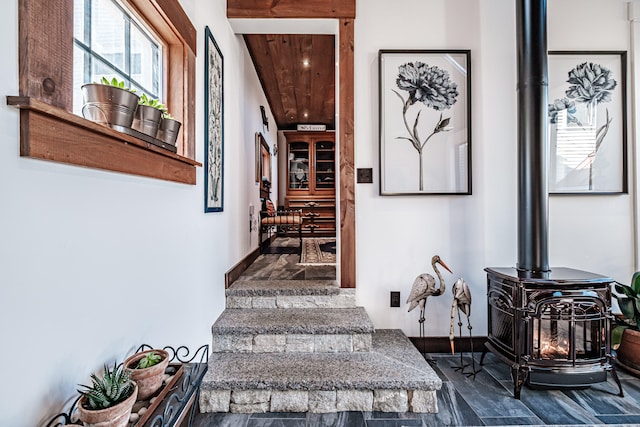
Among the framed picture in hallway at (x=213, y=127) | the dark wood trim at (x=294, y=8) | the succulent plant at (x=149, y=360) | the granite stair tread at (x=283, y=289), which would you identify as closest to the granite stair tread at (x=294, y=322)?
the granite stair tread at (x=283, y=289)

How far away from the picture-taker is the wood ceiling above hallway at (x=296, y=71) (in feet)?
10.4

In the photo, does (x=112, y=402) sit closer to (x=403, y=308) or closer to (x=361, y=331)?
(x=361, y=331)

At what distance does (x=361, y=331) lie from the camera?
2.07m

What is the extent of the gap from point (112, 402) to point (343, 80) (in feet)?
7.65

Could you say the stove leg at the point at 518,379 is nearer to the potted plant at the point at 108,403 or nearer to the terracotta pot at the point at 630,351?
the terracotta pot at the point at 630,351

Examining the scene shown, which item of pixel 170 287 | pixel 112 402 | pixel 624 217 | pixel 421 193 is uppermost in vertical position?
pixel 421 193

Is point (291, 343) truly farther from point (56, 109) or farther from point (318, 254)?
point (318, 254)

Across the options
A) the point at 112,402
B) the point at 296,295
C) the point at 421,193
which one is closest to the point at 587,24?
the point at 421,193

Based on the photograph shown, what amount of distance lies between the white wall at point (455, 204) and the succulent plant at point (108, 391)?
185 centimetres

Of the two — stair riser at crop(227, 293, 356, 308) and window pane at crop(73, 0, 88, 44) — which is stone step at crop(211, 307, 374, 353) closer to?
stair riser at crop(227, 293, 356, 308)

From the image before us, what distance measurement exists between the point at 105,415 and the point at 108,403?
4cm

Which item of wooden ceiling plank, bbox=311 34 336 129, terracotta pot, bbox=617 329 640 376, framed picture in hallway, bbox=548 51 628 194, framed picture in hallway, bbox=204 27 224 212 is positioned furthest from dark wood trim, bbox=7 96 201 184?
terracotta pot, bbox=617 329 640 376

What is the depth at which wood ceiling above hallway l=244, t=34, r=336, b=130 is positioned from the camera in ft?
10.4

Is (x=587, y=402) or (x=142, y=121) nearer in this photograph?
(x=142, y=121)
